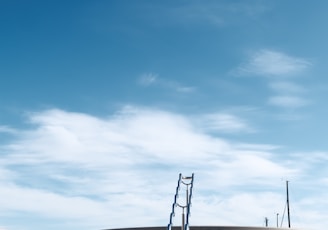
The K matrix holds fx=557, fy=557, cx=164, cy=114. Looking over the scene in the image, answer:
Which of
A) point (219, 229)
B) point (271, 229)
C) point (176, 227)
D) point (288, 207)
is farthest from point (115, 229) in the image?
point (288, 207)

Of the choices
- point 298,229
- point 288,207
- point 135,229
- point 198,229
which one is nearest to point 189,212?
point 198,229

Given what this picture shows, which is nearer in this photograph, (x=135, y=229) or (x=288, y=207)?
(x=135, y=229)

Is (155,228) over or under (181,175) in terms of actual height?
under

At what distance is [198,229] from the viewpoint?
5006cm

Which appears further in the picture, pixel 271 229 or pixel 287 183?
pixel 287 183

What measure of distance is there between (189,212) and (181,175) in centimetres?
471

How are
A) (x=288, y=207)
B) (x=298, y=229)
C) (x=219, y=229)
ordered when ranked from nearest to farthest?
(x=219, y=229) < (x=298, y=229) < (x=288, y=207)

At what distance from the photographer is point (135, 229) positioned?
5178 centimetres

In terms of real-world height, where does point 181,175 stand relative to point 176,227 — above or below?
above

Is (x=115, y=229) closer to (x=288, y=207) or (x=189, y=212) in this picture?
(x=189, y=212)

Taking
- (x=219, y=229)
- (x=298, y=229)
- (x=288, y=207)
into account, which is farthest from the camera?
(x=288, y=207)

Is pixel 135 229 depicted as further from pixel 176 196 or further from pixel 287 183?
pixel 287 183

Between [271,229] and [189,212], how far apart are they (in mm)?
7436

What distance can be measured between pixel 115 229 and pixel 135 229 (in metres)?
3.01
